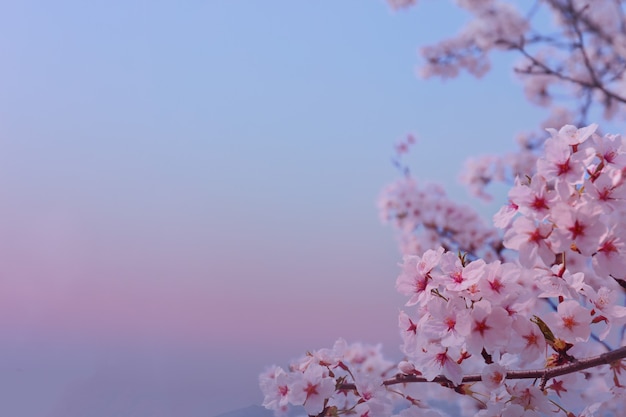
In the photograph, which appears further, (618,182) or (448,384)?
(448,384)

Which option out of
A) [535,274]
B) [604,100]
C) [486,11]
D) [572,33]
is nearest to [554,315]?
[535,274]

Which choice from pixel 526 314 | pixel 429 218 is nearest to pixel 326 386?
pixel 526 314

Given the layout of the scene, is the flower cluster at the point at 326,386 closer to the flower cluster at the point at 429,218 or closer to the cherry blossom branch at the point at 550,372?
the cherry blossom branch at the point at 550,372

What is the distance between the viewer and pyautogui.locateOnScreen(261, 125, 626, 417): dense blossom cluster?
679 mm

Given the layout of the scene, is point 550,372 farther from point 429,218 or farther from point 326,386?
point 429,218

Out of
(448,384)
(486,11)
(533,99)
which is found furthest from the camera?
(533,99)

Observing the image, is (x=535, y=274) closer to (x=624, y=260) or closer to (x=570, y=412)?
(x=624, y=260)

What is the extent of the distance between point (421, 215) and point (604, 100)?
1.20 metres

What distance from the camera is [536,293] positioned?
0.76m

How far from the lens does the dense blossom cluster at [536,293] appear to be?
0.68 metres

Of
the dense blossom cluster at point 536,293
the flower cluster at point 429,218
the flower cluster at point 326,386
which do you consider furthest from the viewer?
the flower cluster at point 429,218

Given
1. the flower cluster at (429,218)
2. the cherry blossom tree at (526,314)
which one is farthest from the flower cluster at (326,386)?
the flower cluster at (429,218)

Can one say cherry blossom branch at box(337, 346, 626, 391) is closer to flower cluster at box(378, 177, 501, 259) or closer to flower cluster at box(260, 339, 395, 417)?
flower cluster at box(260, 339, 395, 417)

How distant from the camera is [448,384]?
77cm
